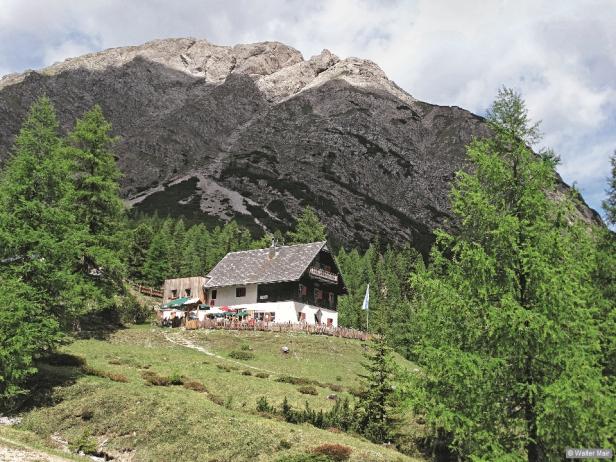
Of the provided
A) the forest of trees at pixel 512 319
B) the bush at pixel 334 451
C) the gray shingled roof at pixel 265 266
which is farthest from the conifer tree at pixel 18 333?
the gray shingled roof at pixel 265 266

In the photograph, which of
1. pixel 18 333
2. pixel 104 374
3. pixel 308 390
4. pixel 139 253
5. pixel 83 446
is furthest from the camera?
pixel 139 253

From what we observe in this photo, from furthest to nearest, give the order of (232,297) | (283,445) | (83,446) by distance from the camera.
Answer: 1. (232,297)
2. (83,446)
3. (283,445)

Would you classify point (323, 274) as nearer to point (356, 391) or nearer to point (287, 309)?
point (287, 309)

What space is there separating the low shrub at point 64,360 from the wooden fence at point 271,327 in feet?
61.1

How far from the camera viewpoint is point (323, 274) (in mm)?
62875

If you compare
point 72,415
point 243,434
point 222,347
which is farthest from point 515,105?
point 222,347

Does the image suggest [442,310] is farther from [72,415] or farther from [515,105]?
[72,415]

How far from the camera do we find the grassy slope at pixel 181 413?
940 inches

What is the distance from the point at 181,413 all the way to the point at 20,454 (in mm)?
7908

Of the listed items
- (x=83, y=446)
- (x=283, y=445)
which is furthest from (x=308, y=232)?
(x=83, y=446)

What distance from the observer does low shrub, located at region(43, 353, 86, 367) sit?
33969 mm

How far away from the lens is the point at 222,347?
46844 mm

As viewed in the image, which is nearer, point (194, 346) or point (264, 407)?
point (264, 407)

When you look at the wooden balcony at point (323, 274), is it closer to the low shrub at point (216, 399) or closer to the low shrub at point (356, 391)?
the low shrub at point (356, 391)
